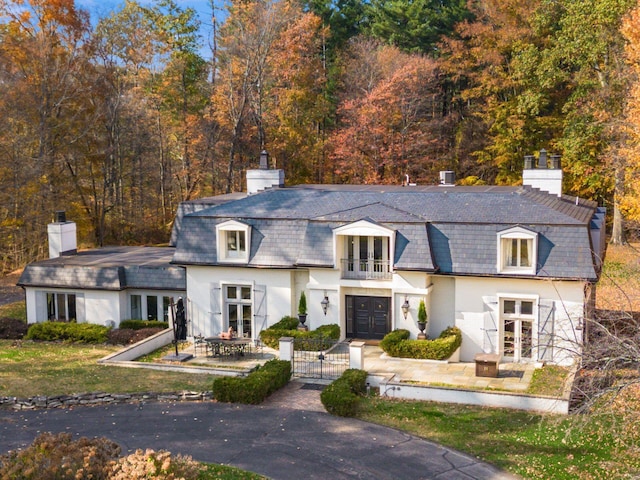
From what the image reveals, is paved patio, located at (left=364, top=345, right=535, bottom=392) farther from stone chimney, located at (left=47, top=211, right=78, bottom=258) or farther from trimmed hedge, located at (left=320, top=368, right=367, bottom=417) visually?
stone chimney, located at (left=47, top=211, right=78, bottom=258)

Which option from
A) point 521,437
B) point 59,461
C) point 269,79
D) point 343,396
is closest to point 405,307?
point 343,396

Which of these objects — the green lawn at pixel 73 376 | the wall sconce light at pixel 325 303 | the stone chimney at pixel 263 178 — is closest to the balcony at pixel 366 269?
the wall sconce light at pixel 325 303

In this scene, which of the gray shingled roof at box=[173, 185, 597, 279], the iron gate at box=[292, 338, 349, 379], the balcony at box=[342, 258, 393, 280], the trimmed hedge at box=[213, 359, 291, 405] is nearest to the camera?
the trimmed hedge at box=[213, 359, 291, 405]

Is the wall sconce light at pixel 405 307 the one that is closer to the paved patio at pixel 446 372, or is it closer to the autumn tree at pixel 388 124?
the paved patio at pixel 446 372

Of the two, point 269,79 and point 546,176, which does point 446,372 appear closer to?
point 546,176

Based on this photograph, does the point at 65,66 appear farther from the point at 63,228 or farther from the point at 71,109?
the point at 63,228

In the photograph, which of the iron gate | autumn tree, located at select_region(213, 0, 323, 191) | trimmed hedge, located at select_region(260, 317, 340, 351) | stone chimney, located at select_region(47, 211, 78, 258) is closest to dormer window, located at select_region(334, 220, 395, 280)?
trimmed hedge, located at select_region(260, 317, 340, 351)

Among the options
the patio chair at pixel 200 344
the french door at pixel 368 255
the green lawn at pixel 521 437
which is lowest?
the green lawn at pixel 521 437
